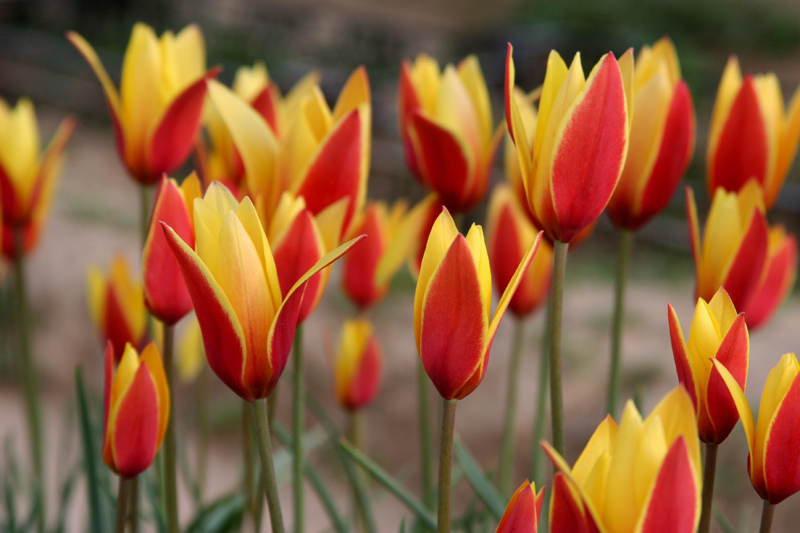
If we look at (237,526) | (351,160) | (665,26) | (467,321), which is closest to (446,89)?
(351,160)

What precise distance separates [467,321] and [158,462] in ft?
1.05

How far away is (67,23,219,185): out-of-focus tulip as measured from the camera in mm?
455

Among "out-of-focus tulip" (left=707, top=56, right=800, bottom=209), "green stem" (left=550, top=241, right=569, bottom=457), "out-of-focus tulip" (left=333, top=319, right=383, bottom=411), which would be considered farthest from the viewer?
"out-of-focus tulip" (left=333, top=319, right=383, bottom=411)

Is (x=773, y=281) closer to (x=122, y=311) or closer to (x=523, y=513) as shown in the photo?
(x=523, y=513)

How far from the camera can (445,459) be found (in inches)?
11.3

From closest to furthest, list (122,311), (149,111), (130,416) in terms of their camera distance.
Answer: (130,416) < (149,111) < (122,311)

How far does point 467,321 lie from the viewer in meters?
0.28

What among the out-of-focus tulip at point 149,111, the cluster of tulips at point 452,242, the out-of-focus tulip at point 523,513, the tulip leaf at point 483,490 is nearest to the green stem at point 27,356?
the cluster of tulips at point 452,242

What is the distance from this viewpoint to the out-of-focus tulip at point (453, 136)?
44cm

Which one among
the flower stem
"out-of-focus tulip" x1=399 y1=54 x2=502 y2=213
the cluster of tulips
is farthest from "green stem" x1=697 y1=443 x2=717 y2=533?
"out-of-focus tulip" x1=399 y1=54 x2=502 y2=213

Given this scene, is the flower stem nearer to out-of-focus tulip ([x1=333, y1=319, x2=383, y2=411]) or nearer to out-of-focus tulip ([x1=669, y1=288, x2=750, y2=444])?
out-of-focus tulip ([x1=669, y1=288, x2=750, y2=444])

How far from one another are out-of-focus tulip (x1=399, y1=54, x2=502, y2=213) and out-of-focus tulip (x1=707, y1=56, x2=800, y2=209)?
0.41ft

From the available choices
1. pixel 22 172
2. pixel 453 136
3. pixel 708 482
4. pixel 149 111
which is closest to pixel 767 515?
pixel 708 482

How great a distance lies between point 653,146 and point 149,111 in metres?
0.29
